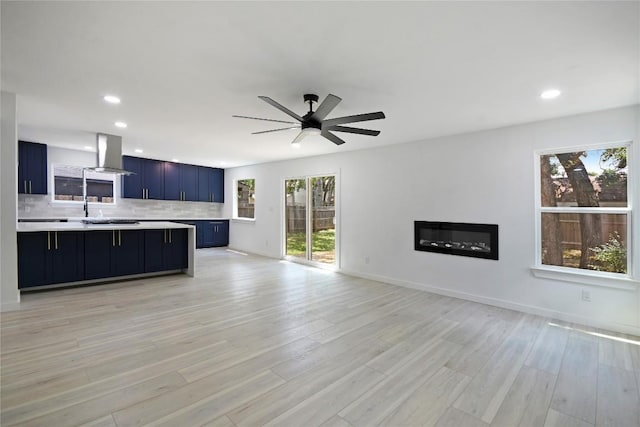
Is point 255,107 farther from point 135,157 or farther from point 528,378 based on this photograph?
point 135,157

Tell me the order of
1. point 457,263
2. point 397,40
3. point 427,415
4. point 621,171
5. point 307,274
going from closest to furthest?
point 427,415 < point 397,40 < point 621,171 < point 457,263 < point 307,274

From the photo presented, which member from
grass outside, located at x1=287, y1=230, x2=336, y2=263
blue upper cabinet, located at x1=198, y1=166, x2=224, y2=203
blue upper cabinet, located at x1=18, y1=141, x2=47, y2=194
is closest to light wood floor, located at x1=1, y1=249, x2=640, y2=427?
grass outside, located at x1=287, y1=230, x2=336, y2=263

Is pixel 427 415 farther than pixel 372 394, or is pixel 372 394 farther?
pixel 372 394

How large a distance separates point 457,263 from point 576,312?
1.38m

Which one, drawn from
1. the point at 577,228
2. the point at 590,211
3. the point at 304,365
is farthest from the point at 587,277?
the point at 304,365

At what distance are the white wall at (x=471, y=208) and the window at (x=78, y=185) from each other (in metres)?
5.18

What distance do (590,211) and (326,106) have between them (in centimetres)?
332

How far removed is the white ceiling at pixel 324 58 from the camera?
5.68 feet

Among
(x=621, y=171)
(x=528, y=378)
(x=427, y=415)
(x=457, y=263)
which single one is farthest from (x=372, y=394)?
(x=621, y=171)

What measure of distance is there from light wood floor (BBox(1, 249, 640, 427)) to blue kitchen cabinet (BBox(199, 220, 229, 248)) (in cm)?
452

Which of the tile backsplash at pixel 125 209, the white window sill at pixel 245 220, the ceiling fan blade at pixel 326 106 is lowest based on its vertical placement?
the white window sill at pixel 245 220

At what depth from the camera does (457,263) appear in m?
4.31

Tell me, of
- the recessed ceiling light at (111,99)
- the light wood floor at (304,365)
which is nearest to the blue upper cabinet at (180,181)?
the light wood floor at (304,365)

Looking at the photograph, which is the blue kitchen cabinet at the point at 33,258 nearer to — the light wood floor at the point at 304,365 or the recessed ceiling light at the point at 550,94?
the light wood floor at the point at 304,365
